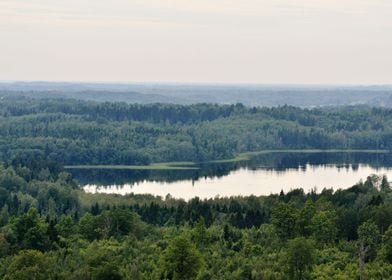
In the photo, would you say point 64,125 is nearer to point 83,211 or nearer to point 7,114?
point 7,114

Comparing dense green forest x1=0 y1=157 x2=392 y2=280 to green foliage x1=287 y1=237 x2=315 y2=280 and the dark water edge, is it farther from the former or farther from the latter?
the dark water edge

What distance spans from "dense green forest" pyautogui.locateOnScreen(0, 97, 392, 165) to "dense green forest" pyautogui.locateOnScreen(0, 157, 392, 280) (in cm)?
6430

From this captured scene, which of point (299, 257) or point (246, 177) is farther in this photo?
point (246, 177)

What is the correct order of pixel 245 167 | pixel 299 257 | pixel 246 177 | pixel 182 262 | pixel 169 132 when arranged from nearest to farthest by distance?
pixel 182 262, pixel 299 257, pixel 246 177, pixel 245 167, pixel 169 132

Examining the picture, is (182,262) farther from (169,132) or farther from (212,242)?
(169,132)

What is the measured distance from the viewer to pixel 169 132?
161000mm

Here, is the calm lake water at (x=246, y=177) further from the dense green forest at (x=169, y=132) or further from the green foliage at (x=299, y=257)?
the green foliage at (x=299, y=257)

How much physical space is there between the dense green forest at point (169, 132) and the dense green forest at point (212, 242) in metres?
64.3

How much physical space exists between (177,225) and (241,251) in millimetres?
12055

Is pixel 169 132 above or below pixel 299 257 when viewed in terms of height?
below

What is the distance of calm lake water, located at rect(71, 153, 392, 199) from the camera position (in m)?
96.6

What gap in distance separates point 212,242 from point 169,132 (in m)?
113

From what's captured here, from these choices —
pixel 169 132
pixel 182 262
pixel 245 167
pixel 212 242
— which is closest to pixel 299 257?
pixel 182 262

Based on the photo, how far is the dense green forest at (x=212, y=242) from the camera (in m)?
40.6
